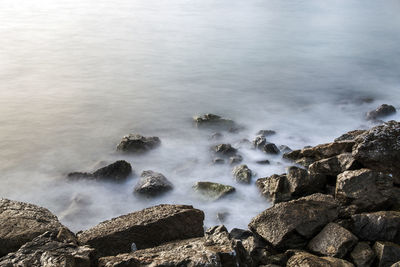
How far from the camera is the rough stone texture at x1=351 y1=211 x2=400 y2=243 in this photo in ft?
12.8

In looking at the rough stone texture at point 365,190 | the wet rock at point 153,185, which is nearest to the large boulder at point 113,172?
the wet rock at point 153,185

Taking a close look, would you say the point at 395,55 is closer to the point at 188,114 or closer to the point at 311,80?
the point at 311,80

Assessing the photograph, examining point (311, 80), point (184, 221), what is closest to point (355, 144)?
point (184, 221)

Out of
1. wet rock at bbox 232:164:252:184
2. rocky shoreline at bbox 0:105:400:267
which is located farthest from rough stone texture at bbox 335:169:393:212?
wet rock at bbox 232:164:252:184

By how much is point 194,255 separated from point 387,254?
1806 millimetres

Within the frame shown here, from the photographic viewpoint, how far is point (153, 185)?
18.3 feet

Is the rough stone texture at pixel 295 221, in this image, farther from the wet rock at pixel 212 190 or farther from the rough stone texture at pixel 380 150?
the wet rock at pixel 212 190

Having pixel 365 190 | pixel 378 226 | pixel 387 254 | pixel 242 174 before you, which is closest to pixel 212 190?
pixel 242 174

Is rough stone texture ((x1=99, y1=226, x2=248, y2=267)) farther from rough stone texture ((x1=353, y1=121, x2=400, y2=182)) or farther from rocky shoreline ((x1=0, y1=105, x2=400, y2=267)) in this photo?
rough stone texture ((x1=353, y1=121, x2=400, y2=182))

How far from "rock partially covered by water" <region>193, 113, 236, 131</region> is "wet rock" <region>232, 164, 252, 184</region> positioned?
183 centimetres

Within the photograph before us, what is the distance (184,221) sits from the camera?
12.5 feet

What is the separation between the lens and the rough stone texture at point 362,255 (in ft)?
11.9

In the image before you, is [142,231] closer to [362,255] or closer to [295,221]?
[295,221]

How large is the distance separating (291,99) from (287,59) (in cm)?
372
